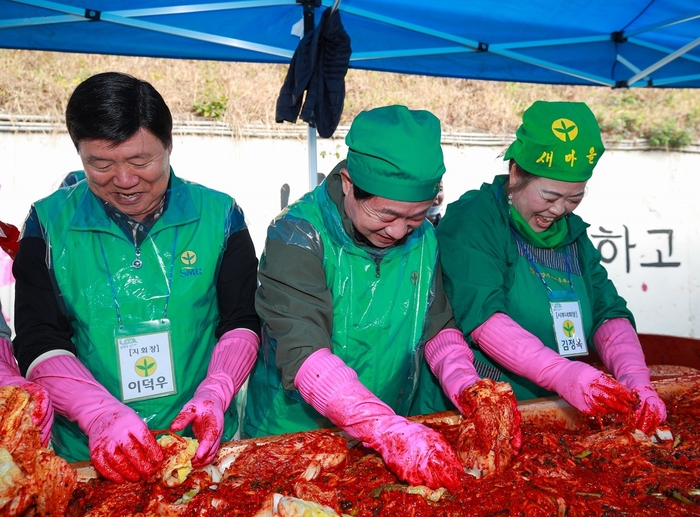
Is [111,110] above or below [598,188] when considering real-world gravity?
above

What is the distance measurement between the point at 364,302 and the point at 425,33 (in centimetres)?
270

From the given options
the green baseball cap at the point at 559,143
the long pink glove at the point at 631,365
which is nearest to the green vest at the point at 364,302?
the green baseball cap at the point at 559,143

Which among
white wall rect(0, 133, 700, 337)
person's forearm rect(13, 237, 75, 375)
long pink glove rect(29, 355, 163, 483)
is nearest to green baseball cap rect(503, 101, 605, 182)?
long pink glove rect(29, 355, 163, 483)

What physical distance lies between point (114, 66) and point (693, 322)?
1089 cm

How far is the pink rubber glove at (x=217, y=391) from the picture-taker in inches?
85.7

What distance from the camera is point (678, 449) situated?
2404 mm

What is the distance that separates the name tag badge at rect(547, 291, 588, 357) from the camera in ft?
9.35

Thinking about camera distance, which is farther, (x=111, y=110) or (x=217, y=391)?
(x=217, y=391)

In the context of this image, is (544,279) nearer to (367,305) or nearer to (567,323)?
(567,323)

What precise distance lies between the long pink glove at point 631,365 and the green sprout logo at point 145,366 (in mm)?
1990

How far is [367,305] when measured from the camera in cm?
248

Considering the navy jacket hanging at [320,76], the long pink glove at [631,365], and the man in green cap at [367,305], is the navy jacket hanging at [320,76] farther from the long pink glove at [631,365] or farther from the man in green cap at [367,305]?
the long pink glove at [631,365]

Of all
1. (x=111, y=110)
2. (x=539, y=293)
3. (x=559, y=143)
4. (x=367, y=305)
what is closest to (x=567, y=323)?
(x=539, y=293)

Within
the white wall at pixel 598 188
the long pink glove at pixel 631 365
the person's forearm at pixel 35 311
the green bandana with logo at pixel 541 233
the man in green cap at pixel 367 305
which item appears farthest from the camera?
the white wall at pixel 598 188
